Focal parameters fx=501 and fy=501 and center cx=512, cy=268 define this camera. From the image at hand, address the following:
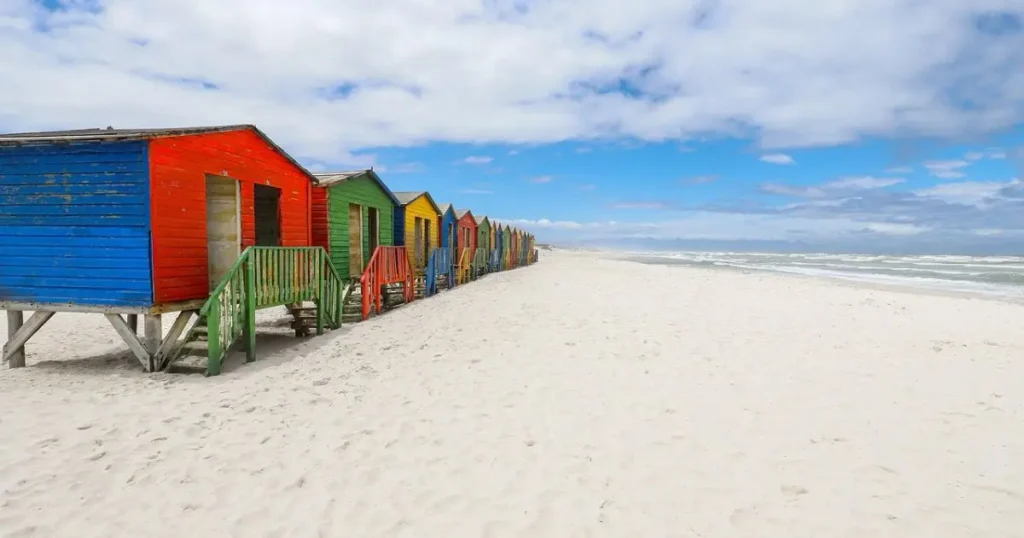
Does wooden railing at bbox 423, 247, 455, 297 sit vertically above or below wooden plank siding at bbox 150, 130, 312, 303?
below

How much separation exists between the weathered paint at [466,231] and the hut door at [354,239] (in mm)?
9931

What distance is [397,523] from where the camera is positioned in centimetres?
366

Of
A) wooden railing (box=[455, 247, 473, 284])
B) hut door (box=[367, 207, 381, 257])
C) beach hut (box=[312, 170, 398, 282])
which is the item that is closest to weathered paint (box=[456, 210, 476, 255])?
wooden railing (box=[455, 247, 473, 284])

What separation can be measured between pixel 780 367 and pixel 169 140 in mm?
10003

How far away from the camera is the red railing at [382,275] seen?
12.9m

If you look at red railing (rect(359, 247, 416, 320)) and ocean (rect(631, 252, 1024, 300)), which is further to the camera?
ocean (rect(631, 252, 1024, 300))

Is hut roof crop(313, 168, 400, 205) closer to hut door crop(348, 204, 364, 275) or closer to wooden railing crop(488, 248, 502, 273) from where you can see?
hut door crop(348, 204, 364, 275)

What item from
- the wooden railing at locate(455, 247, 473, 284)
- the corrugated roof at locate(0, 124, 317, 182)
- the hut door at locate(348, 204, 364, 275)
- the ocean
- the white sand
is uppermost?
the corrugated roof at locate(0, 124, 317, 182)

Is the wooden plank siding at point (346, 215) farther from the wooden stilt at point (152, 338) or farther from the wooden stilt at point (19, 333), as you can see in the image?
the wooden stilt at point (19, 333)

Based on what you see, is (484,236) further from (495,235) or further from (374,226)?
(374,226)

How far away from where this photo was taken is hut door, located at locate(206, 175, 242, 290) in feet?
30.9

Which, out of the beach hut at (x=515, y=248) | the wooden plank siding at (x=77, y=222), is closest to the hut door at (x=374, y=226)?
the wooden plank siding at (x=77, y=222)

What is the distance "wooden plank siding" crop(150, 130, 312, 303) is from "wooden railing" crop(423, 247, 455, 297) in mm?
8271

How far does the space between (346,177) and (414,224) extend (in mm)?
5409
